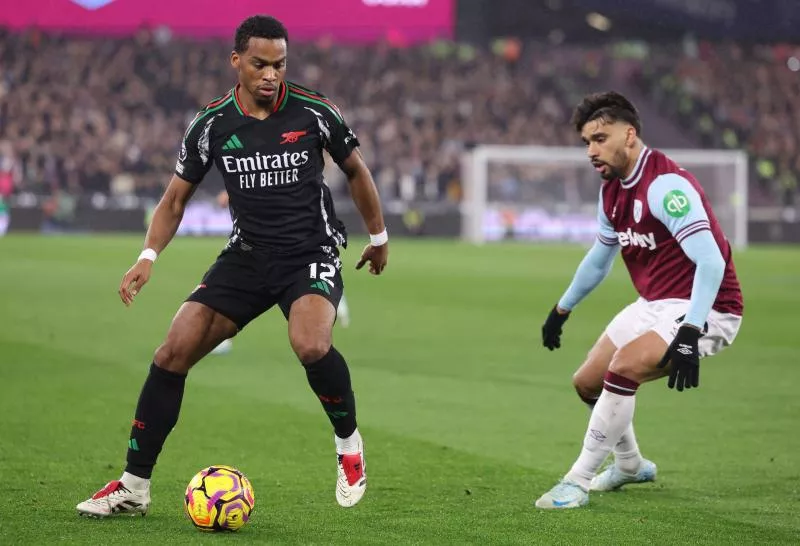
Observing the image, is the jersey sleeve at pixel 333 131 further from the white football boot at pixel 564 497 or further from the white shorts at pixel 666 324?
the white football boot at pixel 564 497

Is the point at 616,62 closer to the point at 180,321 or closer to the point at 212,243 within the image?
the point at 212,243

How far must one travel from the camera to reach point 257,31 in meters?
6.11

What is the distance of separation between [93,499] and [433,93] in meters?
36.7

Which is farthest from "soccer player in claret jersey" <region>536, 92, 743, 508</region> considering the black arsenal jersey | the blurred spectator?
the blurred spectator

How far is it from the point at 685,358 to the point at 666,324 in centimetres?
37

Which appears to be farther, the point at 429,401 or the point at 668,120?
the point at 668,120

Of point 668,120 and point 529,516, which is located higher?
point 668,120

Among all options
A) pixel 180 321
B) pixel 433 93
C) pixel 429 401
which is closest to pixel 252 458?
pixel 180 321

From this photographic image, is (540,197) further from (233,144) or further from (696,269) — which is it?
(233,144)

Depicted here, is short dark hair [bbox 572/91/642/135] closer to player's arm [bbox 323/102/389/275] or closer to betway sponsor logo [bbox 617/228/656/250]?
betway sponsor logo [bbox 617/228/656/250]

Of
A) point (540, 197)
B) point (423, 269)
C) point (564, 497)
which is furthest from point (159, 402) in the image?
point (540, 197)

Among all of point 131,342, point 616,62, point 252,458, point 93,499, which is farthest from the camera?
point 616,62

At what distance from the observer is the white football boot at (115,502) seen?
5.98 m

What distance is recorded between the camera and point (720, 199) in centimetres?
3859
